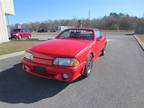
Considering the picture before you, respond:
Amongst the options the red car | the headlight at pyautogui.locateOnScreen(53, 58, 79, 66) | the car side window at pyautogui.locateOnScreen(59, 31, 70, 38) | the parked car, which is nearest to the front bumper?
the red car

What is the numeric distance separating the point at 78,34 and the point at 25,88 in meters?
2.80

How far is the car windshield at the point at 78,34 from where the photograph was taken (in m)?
6.40

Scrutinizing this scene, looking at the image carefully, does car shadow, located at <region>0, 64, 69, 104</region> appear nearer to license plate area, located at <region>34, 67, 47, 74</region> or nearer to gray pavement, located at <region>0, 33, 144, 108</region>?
gray pavement, located at <region>0, 33, 144, 108</region>

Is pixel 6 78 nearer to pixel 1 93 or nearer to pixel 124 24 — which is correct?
pixel 1 93

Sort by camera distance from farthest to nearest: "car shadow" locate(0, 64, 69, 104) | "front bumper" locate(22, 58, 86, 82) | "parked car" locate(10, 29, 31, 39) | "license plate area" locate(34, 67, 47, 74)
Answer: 1. "parked car" locate(10, 29, 31, 39)
2. "license plate area" locate(34, 67, 47, 74)
3. "front bumper" locate(22, 58, 86, 82)
4. "car shadow" locate(0, 64, 69, 104)

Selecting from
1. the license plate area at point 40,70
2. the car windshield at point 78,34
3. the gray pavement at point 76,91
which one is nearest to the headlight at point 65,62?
the license plate area at point 40,70

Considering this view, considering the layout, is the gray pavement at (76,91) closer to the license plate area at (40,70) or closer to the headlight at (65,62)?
the license plate area at (40,70)

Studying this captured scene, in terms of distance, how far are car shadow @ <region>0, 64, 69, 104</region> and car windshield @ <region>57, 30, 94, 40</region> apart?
1.97 metres

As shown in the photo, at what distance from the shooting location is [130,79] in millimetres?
5414

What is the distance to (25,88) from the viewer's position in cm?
457

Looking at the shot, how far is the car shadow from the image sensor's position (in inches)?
158

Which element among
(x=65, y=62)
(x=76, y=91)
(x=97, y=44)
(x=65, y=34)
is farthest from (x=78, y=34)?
(x=76, y=91)

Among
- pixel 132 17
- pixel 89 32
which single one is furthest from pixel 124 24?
pixel 89 32

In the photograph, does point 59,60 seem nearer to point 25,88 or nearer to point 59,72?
point 59,72
